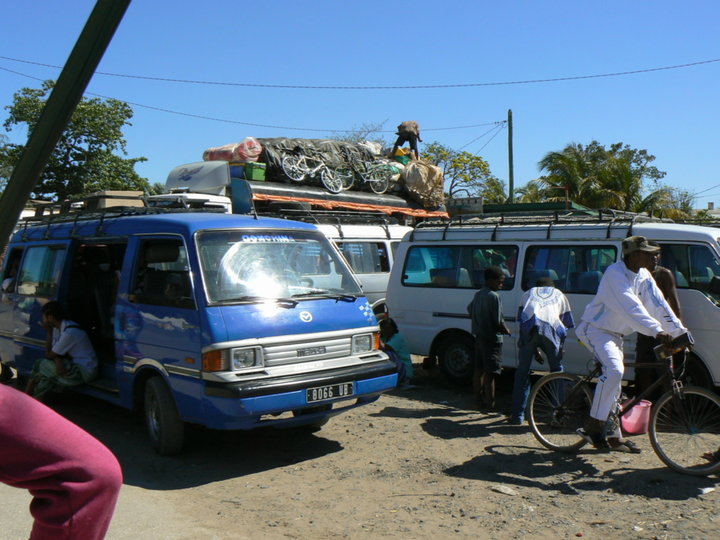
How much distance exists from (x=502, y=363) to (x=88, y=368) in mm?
4743

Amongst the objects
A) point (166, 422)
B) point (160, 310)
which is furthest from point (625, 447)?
point (160, 310)

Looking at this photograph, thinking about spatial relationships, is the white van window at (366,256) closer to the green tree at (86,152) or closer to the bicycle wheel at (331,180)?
the bicycle wheel at (331,180)

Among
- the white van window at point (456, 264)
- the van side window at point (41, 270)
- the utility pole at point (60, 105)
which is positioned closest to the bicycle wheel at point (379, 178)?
the white van window at point (456, 264)

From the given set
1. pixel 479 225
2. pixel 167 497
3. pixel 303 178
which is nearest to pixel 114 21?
pixel 167 497

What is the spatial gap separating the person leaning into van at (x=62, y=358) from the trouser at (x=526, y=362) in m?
4.48

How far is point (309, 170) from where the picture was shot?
16.1 meters

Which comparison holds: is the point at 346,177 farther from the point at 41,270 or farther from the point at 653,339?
the point at 653,339

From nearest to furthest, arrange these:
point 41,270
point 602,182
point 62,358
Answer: point 62,358 < point 41,270 < point 602,182

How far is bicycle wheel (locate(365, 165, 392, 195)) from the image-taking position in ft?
59.2

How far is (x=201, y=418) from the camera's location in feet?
19.0

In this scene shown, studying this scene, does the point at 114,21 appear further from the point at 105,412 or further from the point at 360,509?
the point at 105,412

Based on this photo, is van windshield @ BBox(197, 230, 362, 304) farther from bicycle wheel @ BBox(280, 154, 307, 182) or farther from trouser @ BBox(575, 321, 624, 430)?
bicycle wheel @ BBox(280, 154, 307, 182)

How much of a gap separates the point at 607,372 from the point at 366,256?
26.2 ft

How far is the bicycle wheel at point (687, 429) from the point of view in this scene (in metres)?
5.32
